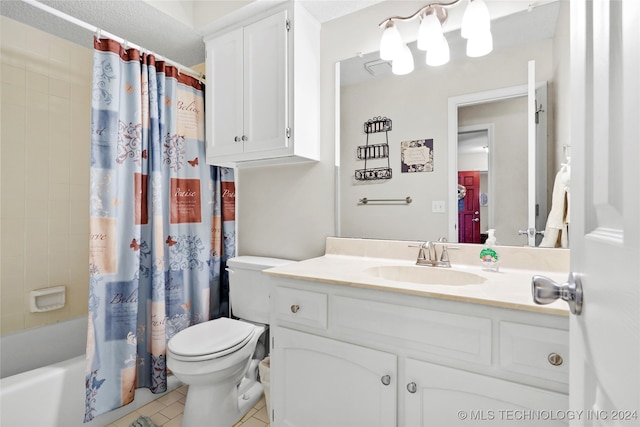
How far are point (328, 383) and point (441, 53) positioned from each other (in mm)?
1568

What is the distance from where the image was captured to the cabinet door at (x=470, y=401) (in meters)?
0.83

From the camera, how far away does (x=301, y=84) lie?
169 centimetres

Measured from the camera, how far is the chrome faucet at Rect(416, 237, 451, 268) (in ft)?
4.68

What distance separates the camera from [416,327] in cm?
100

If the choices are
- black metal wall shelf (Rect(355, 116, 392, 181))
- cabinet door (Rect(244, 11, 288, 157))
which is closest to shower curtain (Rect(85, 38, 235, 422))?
cabinet door (Rect(244, 11, 288, 157))

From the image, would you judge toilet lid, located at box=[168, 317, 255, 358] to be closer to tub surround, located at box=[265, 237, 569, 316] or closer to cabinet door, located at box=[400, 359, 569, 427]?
tub surround, located at box=[265, 237, 569, 316]

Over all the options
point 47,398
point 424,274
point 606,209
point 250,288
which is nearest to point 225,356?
point 250,288

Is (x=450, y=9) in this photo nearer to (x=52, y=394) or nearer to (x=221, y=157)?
(x=221, y=157)

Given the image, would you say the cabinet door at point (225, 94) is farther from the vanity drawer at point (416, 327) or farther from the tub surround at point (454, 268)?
the vanity drawer at point (416, 327)

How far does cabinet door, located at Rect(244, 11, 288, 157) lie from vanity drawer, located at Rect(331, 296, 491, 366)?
98cm

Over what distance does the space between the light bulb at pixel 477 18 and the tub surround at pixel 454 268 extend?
98 centimetres

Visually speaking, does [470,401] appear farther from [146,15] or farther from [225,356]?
[146,15]

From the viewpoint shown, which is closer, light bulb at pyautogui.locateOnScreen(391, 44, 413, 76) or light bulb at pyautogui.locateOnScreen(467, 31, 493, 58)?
light bulb at pyautogui.locateOnScreen(467, 31, 493, 58)

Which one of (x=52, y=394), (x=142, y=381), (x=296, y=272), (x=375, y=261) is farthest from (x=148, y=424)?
(x=375, y=261)
